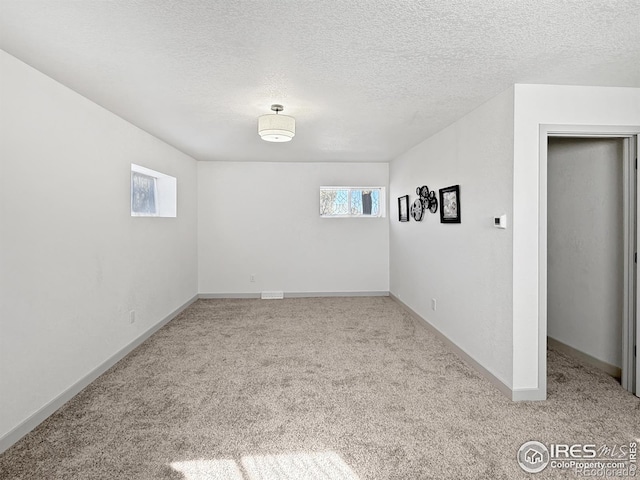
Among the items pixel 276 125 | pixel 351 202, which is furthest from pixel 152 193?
pixel 351 202

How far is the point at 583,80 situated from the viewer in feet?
8.60

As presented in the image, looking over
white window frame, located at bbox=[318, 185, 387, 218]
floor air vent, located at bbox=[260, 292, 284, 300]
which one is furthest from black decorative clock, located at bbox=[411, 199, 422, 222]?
floor air vent, located at bbox=[260, 292, 284, 300]

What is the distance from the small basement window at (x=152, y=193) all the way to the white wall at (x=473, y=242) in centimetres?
340

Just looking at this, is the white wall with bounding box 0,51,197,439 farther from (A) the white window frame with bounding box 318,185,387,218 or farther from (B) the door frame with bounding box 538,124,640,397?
(B) the door frame with bounding box 538,124,640,397

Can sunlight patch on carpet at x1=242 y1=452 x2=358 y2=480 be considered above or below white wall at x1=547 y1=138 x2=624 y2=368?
below

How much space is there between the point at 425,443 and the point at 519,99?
97.2 inches

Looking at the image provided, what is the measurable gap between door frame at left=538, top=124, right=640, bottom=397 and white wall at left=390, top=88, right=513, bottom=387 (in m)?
0.22

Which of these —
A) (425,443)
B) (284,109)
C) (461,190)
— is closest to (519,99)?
(461,190)

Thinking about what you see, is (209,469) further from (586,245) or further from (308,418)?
(586,245)

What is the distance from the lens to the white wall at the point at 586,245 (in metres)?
3.21

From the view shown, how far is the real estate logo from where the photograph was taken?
2.00 metres

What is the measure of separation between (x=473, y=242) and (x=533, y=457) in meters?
1.79

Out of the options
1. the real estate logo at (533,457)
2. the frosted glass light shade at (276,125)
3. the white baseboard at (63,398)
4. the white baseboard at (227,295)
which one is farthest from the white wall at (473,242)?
the white baseboard at (63,398)

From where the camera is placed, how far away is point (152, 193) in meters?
4.75
